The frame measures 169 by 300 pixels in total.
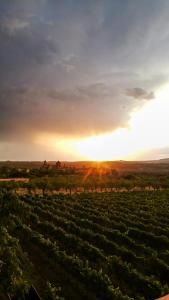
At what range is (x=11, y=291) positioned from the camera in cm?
1300

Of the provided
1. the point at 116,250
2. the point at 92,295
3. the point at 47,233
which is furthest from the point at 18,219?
the point at 92,295

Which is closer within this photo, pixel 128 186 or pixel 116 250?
pixel 116 250

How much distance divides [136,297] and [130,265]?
3072 millimetres

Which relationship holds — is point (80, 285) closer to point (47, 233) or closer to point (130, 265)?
point (130, 265)

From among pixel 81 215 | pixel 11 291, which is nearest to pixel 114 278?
pixel 11 291

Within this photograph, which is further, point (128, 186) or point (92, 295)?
point (128, 186)

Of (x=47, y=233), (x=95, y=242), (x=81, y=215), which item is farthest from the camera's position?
(x=81, y=215)

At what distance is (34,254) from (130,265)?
560 centimetres

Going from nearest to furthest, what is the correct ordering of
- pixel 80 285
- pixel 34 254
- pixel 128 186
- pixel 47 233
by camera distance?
pixel 80 285 → pixel 34 254 → pixel 47 233 → pixel 128 186

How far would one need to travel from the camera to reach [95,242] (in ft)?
71.6

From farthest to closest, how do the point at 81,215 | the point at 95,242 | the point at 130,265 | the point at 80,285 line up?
the point at 81,215 < the point at 95,242 < the point at 130,265 < the point at 80,285

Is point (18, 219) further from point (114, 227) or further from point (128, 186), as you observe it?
point (128, 186)

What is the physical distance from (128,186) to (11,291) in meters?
55.8

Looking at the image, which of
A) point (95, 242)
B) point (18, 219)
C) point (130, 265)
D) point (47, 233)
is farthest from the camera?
point (18, 219)
